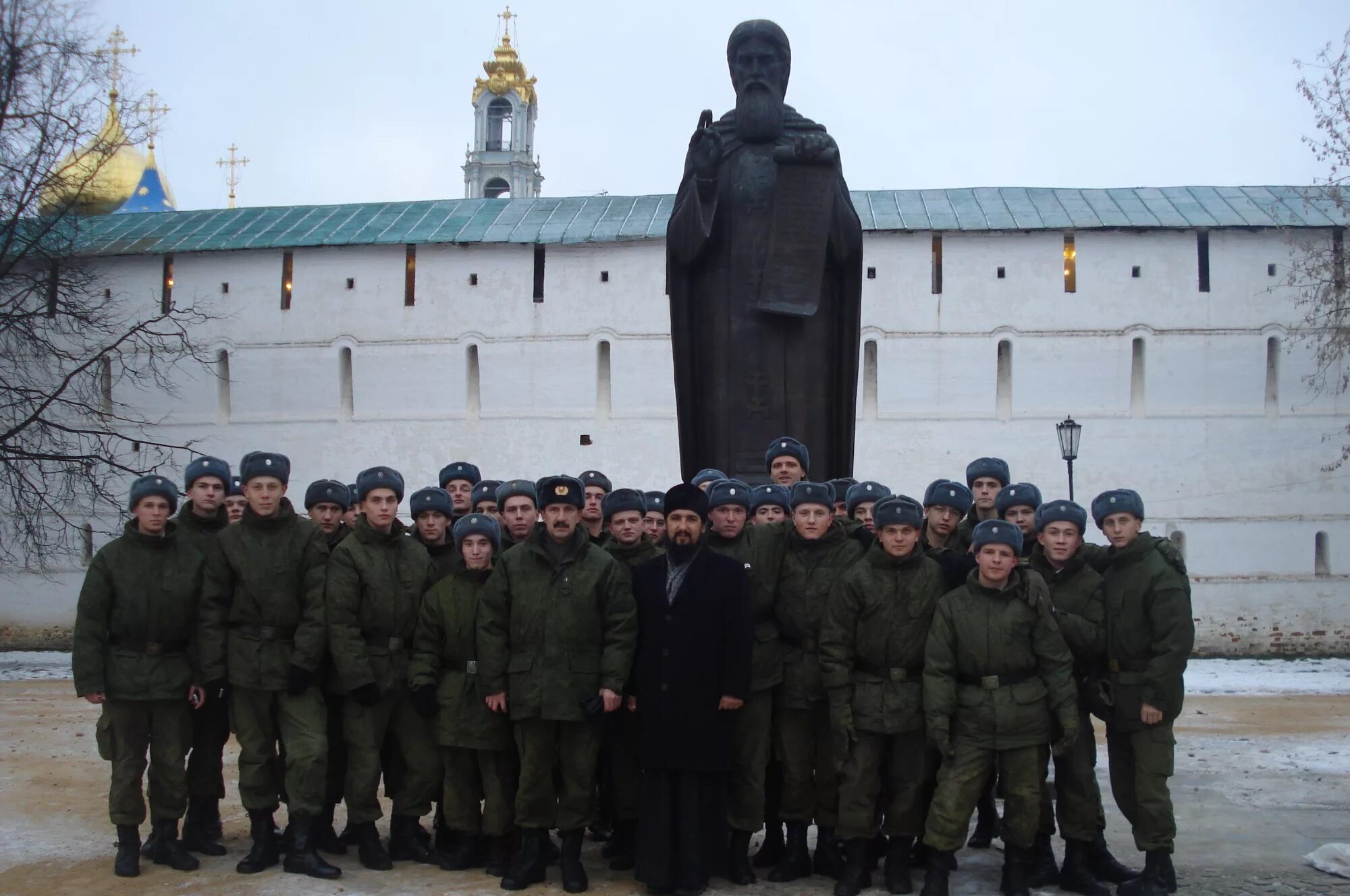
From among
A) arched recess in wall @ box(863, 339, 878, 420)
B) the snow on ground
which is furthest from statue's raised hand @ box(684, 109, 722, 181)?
arched recess in wall @ box(863, 339, 878, 420)

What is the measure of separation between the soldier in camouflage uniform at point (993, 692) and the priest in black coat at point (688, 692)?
2.38 feet

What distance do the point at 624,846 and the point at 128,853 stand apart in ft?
6.41

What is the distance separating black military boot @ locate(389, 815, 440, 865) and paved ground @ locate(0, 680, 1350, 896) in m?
0.13

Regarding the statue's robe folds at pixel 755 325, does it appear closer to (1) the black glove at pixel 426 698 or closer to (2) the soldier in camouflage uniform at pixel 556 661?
(2) the soldier in camouflage uniform at pixel 556 661

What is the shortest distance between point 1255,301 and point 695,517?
18139mm

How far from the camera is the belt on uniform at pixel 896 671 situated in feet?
15.8

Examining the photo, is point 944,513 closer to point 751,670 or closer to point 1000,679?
point 1000,679

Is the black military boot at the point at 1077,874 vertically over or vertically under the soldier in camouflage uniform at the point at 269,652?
under

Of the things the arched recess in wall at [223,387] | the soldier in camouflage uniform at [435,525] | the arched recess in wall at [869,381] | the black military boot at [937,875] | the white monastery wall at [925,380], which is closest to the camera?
the black military boot at [937,875]

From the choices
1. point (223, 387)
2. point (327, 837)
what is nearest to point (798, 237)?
point (327, 837)

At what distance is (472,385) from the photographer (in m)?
21.8

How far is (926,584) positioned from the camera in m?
4.88

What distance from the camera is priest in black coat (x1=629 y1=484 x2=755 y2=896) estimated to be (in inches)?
188

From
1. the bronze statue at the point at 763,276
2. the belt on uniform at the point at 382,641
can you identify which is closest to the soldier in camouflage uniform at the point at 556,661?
the belt on uniform at the point at 382,641
